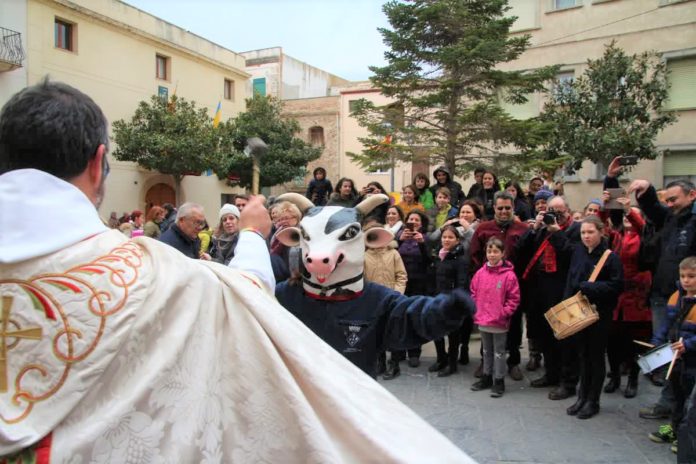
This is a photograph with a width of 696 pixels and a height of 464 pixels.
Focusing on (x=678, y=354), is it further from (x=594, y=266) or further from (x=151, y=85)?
(x=151, y=85)

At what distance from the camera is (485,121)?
42.1ft

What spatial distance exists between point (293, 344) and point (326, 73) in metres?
40.7

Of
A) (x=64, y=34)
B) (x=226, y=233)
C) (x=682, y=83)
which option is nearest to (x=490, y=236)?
(x=226, y=233)

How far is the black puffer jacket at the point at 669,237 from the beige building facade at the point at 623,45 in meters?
Result: 13.0

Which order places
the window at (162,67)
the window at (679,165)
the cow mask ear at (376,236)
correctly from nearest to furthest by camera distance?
the cow mask ear at (376,236), the window at (679,165), the window at (162,67)

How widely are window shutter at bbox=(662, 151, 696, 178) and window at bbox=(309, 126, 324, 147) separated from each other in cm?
1928

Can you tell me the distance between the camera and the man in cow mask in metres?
3.23

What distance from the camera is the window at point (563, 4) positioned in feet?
66.4

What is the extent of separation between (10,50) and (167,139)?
19.2 feet

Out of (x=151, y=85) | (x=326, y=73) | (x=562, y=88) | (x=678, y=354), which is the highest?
(x=326, y=73)

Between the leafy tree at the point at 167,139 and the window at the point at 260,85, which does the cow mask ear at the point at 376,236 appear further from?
the window at the point at 260,85

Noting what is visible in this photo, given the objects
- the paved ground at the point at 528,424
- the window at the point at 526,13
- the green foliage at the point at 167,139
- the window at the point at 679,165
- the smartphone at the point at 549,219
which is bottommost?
the paved ground at the point at 528,424

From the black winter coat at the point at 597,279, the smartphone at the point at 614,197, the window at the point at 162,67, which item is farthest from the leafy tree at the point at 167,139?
the black winter coat at the point at 597,279

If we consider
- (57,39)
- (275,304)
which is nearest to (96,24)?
(57,39)
